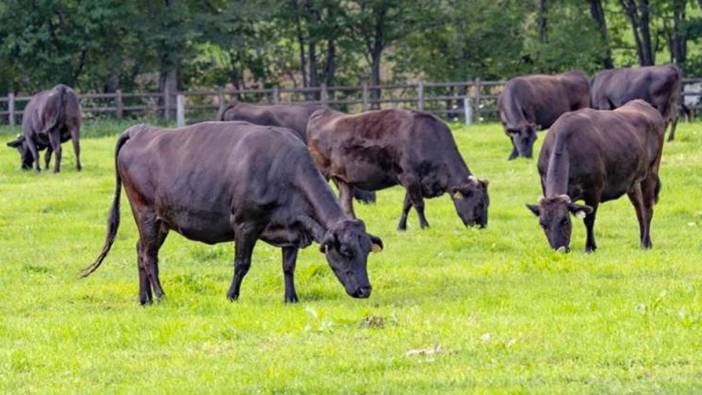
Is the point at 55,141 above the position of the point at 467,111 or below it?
above

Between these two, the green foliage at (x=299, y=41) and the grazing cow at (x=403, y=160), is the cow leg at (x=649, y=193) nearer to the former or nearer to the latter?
the grazing cow at (x=403, y=160)

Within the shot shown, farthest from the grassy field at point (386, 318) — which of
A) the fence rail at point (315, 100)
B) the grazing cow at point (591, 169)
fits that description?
the fence rail at point (315, 100)

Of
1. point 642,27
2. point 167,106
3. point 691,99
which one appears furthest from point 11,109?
point 642,27

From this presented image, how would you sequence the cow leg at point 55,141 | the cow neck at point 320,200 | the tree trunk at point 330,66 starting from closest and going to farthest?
the cow neck at point 320,200, the cow leg at point 55,141, the tree trunk at point 330,66

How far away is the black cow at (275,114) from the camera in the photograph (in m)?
26.5

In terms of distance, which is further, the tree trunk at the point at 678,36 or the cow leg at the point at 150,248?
the tree trunk at the point at 678,36

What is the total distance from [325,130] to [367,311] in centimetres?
940

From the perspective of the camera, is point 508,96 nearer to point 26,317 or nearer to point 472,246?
point 472,246

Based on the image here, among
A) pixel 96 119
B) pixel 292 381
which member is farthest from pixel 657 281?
pixel 96 119

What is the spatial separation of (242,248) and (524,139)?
17.3m

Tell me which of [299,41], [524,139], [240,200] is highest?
[240,200]

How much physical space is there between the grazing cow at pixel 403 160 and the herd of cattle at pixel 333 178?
19 millimetres

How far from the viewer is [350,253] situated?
12.3 meters

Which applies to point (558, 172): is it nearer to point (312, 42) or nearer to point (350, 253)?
point (350, 253)
